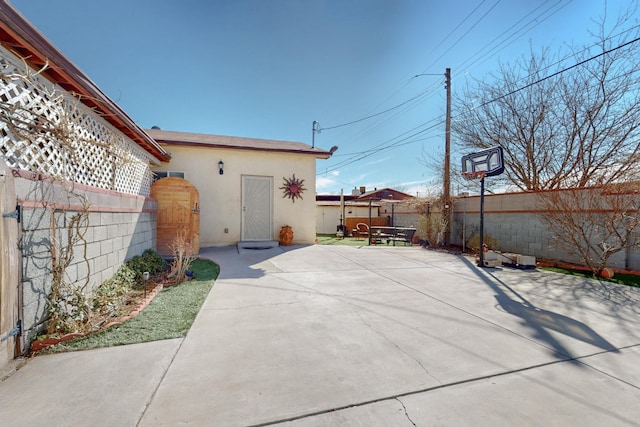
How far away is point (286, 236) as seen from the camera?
959cm

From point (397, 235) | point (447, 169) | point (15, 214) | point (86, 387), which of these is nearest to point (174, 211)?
point (15, 214)

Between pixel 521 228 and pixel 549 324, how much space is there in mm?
6275

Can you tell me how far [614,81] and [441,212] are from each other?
6707 mm

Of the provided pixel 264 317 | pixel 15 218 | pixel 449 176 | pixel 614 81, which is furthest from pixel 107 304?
pixel 614 81

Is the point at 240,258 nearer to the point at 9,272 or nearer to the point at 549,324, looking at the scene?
the point at 9,272

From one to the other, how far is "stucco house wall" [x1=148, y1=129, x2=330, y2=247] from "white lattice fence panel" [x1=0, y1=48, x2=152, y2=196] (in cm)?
401

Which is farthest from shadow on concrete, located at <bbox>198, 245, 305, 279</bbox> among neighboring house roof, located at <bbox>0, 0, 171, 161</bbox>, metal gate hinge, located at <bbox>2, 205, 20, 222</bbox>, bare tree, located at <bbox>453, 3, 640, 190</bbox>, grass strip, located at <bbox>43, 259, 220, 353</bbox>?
bare tree, located at <bbox>453, 3, 640, 190</bbox>

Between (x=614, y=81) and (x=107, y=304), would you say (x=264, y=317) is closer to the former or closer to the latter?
(x=107, y=304)

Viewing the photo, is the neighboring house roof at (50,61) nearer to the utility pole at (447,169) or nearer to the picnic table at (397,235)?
the picnic table at (397,235)

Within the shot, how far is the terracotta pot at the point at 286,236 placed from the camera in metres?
9.59

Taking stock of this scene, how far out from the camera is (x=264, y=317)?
3381mm

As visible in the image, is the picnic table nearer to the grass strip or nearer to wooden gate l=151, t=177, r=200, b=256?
wooden gate l=151, t=177, r=200, b=256

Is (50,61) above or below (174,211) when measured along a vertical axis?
above

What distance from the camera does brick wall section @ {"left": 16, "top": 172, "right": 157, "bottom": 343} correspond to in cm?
251
